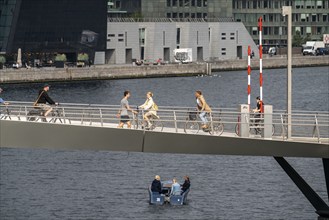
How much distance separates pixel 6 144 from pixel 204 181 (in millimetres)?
38808

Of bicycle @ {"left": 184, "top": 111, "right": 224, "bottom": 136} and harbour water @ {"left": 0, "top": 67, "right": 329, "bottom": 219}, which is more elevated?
bicycle @ {"left": 184, "top": 111, "right": 224, "bottom": 136}

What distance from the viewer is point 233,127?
49406 mm

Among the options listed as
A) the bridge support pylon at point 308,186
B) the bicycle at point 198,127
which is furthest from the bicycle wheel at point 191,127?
the bridge support pylon at point 308,186

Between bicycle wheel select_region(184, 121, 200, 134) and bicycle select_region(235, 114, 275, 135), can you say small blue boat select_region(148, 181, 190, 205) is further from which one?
bicycle select_region(235, 114, 275, 135)

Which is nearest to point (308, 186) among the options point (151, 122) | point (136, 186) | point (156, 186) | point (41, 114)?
point (151, 122)

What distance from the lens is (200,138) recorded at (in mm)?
48250

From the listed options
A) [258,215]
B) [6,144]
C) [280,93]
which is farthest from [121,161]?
[280,93]

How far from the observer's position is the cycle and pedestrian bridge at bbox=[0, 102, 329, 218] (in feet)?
157

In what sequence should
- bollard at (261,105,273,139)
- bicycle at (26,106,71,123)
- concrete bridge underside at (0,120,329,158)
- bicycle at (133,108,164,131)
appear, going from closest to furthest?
concrete bridge underside at (0,120,329,158)
bollard at (261,105,273,139)
bicycle at (133,108,164,131)
bicycle at (26,106,71,123)

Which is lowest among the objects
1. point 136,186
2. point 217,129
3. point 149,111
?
point 136,186

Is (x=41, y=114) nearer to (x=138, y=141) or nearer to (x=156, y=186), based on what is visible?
(x=138, y=141)

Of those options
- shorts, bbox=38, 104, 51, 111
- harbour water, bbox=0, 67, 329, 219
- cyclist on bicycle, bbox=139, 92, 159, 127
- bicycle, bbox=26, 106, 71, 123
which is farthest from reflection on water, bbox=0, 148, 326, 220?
cyclist on bicycle, bbox=139, 92, 159, 127

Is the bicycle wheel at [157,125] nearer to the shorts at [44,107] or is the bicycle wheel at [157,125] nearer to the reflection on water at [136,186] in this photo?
the shorts at [44,107]

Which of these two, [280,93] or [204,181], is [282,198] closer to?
[204,181]
